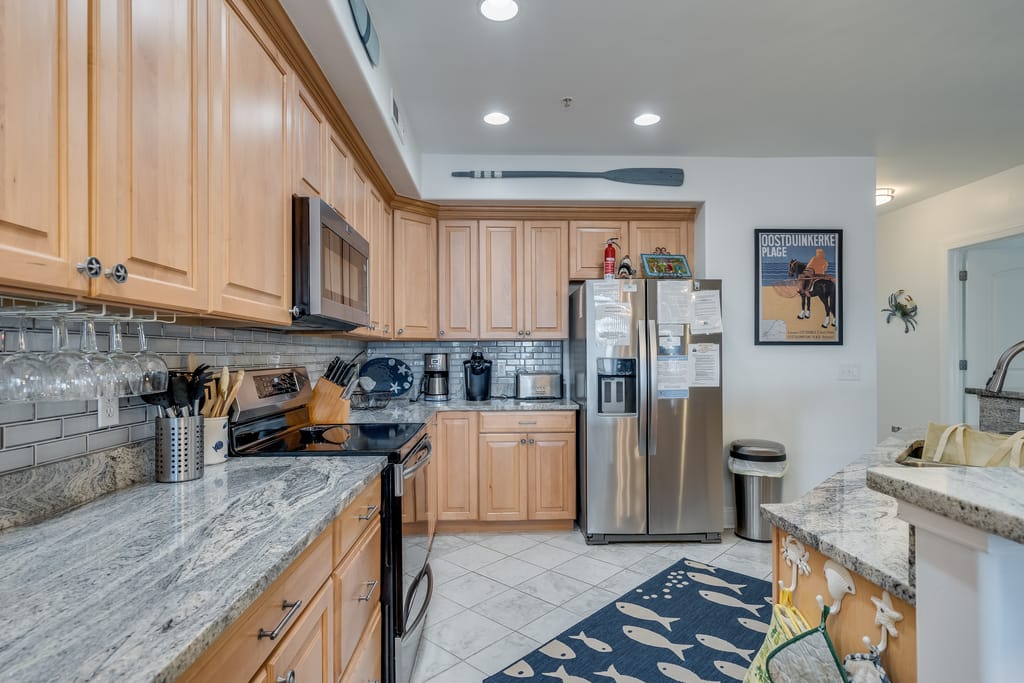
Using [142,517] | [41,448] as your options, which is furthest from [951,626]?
[41,448]

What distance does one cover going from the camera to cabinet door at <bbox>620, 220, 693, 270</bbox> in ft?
11.6

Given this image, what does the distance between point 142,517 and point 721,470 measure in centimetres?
294

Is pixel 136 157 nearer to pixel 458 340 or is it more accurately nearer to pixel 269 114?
pixel 269 114

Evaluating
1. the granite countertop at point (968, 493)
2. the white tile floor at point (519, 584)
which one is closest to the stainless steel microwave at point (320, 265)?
the white tile floor at point (519, 584)

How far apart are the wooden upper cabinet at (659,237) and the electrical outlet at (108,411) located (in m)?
3.00

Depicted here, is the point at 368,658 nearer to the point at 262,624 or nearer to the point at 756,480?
the point at 262,624

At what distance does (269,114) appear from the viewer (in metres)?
1.48

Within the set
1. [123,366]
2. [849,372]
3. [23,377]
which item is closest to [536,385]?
[849,372]

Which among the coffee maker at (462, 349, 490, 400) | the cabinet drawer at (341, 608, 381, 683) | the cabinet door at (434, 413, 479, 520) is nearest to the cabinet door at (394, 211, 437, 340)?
the coffee maker at (462, 349, 490, 400)

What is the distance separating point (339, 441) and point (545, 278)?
6.66ft

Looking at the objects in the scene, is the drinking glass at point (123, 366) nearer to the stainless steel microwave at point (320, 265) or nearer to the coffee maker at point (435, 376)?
the stainless steel microwave at point (320, 265)

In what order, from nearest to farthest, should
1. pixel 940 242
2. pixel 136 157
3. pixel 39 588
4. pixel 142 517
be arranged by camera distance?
pixel 39 588, pixel 136 157, pixel 142 517, pixel 940 242

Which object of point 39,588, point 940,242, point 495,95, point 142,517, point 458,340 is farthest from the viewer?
point 940,242

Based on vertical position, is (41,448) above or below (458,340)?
below
